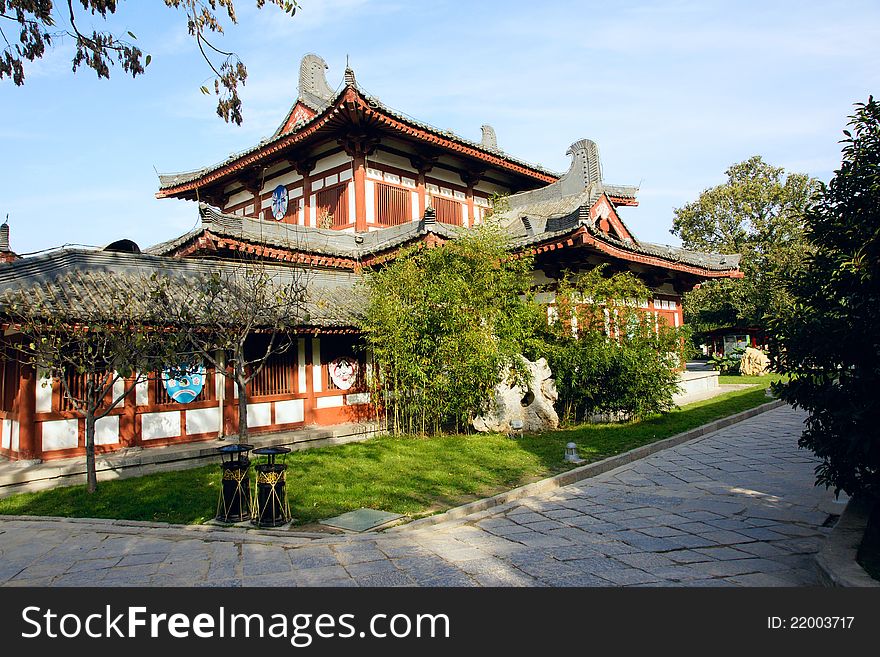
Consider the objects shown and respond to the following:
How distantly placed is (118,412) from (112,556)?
483cm

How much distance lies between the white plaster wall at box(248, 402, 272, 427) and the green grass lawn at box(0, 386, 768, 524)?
1445mm

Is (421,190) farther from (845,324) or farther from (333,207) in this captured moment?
(845,324)

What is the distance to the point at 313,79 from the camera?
18.4 meters

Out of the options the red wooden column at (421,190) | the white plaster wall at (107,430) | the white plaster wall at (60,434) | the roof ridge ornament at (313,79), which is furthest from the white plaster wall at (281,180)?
the white plaster wall at (60,434)

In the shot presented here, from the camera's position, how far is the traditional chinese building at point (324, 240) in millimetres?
9461

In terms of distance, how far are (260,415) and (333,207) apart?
6500mm

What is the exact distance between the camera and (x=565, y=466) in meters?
8.33

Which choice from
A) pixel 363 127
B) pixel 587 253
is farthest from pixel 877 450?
pixel 363 127

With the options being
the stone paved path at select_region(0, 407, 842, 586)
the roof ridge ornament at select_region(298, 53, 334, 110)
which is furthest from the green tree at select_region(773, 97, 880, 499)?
the roof ridge ornament at select_region(298, 53, 334, 110)

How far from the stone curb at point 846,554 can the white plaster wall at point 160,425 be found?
30.6 feet

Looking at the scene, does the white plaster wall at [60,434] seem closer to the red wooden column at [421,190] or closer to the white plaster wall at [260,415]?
the white plaster wall at [260,415]

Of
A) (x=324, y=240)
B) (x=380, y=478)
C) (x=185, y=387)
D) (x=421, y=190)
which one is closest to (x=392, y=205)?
(x=421, y=190)

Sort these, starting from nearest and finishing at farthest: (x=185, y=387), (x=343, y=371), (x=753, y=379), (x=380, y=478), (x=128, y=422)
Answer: (x=380, y=478), (x=128, y=422), (x=185, y=387), (x=343, y=371), (x=753, y=379)

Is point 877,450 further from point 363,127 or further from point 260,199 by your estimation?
point 260,199
